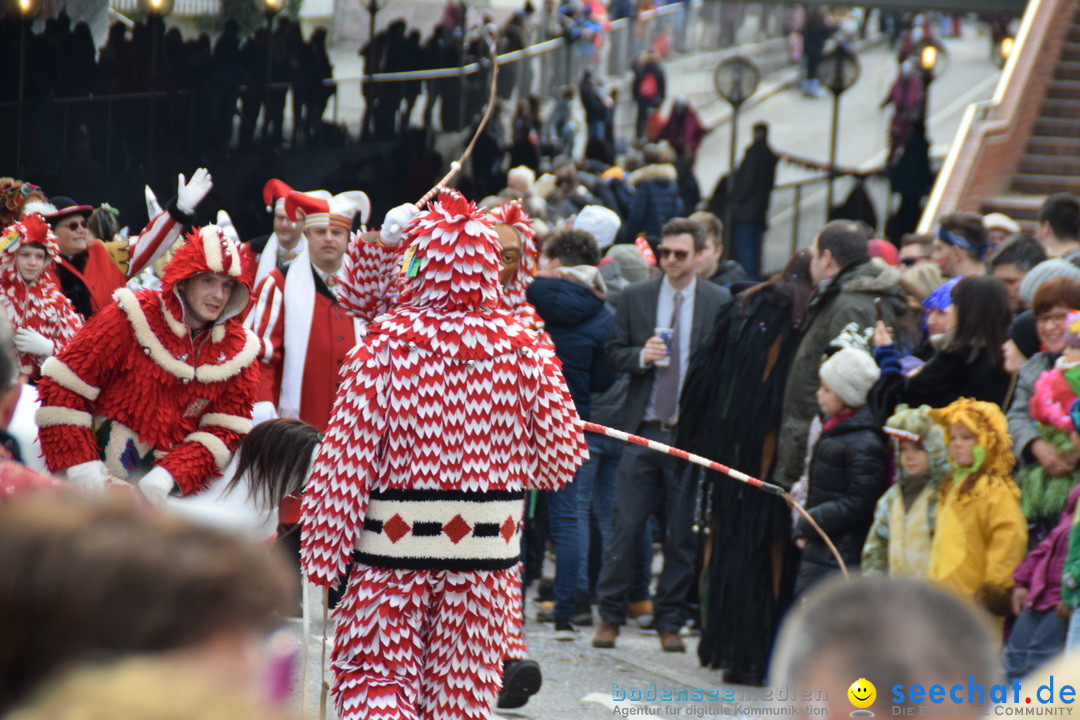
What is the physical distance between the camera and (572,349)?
8.19 metres

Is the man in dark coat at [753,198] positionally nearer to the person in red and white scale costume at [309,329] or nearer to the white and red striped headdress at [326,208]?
the white and red striped headdress at [326,208]

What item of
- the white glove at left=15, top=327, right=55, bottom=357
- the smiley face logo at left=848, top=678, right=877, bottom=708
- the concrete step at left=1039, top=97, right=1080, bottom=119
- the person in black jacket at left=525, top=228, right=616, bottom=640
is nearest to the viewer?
the smiley face logo at left=848, top=678, right=877, bottom=708

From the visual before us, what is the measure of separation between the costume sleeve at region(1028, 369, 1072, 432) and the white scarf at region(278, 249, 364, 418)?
309 cm

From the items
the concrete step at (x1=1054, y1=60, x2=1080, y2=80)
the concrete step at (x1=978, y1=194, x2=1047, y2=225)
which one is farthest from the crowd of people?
the concrete step at (x1=1054, y1=60, x2=1080, y2=80)

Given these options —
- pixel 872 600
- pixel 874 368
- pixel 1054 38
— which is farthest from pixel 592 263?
pixel 1054 38

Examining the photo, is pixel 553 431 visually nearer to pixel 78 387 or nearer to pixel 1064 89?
pixel 78 387

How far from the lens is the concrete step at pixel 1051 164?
15.6 meters

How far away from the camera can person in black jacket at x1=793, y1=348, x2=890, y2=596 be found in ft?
21.6

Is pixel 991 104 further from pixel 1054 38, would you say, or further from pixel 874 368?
pixel 874 368

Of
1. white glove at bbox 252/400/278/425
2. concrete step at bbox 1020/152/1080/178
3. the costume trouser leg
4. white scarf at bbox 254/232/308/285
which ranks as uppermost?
concrete step at bbox 1020/152/1080/178

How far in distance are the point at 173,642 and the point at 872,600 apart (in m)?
0.86

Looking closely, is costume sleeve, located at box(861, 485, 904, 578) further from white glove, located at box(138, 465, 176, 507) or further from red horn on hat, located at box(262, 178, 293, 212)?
red horn on hat, located at box(262, 178, 293, 212)

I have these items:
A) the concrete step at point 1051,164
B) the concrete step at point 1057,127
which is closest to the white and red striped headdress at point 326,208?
the concrete step at point 1051,164

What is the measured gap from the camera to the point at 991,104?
628 inches
